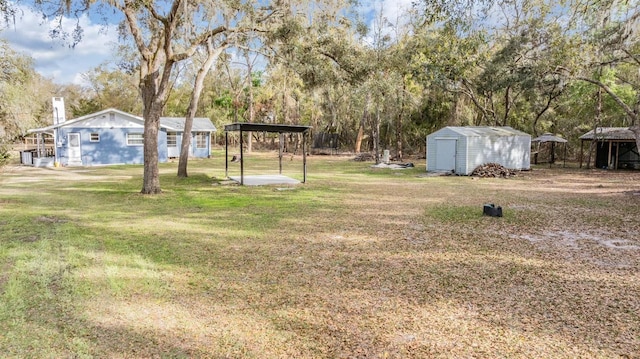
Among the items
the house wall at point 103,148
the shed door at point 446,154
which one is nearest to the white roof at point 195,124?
the house wall at point 103,148

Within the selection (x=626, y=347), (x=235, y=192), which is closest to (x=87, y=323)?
(x=626, y=347)

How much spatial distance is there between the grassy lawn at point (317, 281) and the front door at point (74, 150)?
14812mm

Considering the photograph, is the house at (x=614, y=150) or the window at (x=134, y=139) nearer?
the house at (x=614, y=150)

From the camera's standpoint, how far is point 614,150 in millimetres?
22516

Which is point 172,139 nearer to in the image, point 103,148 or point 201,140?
point 201,140

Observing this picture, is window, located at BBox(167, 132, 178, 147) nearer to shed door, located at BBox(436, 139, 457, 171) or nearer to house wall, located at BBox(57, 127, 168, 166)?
house wall, located at BBox(57, 127, 168, 166)

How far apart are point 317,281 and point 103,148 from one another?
22107 mm

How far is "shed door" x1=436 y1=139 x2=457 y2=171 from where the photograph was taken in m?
18.3

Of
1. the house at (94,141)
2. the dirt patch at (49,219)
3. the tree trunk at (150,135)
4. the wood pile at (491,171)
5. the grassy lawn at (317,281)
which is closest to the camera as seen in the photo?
the grassy lawn at (317,281)

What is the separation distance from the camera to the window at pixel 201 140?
30.0m

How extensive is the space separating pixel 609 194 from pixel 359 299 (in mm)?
10941

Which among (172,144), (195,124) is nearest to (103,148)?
(172,144)

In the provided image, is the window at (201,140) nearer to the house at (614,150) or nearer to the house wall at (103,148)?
the house wall at (103,148)

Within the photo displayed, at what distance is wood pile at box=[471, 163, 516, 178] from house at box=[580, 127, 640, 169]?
723 centimetres
